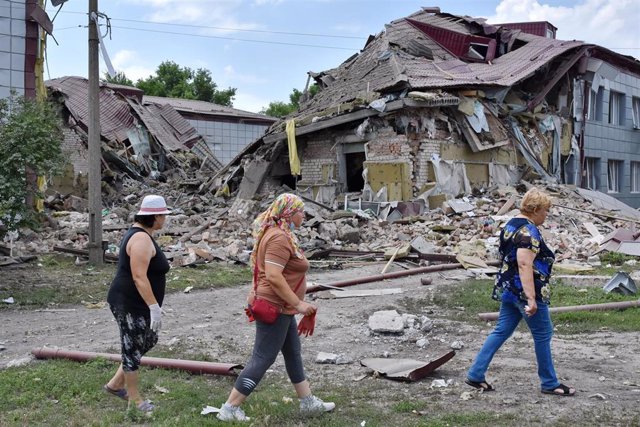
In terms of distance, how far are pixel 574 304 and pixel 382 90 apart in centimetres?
1108

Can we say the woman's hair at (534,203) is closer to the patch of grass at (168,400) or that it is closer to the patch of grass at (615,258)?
the patch of grass at (168,400)

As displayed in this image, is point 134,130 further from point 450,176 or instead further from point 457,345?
point 457,345

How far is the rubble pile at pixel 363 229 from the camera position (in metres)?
13.7

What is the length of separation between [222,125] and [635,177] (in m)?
18.9

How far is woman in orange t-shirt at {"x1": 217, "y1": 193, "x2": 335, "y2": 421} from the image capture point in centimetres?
438

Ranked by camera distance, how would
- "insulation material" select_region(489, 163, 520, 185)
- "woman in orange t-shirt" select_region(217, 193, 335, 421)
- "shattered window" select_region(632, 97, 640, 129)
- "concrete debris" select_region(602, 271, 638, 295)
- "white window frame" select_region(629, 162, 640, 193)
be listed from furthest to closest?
"white window frame" select_region(629, 162, 640, 193) < "shattered window" select_region(632, 97, 640, 129) < "insulation material" select_region(489, 163, 520, 185) < "concrete debris" select_region(602, 271, 638, 295) < "woman in orange t-shirt" select_region(217, 193, 335, 421)

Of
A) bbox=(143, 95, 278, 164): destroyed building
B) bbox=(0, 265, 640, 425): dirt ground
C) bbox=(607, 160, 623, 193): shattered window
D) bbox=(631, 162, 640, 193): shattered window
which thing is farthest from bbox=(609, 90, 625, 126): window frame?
bbox=(0, 265, 640, 425): dirt ground

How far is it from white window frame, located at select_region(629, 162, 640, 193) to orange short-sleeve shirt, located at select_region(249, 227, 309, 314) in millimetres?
26009

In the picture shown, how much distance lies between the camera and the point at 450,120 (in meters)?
18.8

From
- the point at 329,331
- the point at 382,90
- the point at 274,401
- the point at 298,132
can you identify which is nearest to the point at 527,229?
the point at 274,401

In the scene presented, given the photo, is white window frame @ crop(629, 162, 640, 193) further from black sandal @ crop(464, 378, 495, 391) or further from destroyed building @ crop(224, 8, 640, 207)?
black sandal @ crop(464, 378, 495, 391)

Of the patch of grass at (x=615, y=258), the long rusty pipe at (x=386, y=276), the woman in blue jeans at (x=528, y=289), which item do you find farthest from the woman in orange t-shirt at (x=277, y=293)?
the patch of grass at (x=615, y=258)

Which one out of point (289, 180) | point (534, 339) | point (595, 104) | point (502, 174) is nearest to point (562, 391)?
point (534, 339)

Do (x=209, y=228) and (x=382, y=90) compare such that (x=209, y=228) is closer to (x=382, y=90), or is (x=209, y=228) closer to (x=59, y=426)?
(x=382, y=90)
